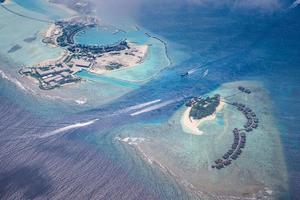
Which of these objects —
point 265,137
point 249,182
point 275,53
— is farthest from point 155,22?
point 249,182

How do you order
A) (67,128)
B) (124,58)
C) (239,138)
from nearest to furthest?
1. (239,138)
2. (67,128)
3. (124,58)

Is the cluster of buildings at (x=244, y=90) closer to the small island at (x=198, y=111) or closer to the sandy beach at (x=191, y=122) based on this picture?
the small island at (x=198, y=111)

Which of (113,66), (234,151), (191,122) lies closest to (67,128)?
(191,122)

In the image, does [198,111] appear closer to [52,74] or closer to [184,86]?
[184,86]

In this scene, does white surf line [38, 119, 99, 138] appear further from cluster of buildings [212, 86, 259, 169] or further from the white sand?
cluster of buildings [212, 86, 259, 169]

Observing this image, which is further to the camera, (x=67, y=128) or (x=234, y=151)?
(x=67, y=128)

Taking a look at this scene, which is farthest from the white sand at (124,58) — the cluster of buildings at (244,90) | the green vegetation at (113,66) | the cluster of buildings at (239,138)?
the cluster of buildings at (239,138)
